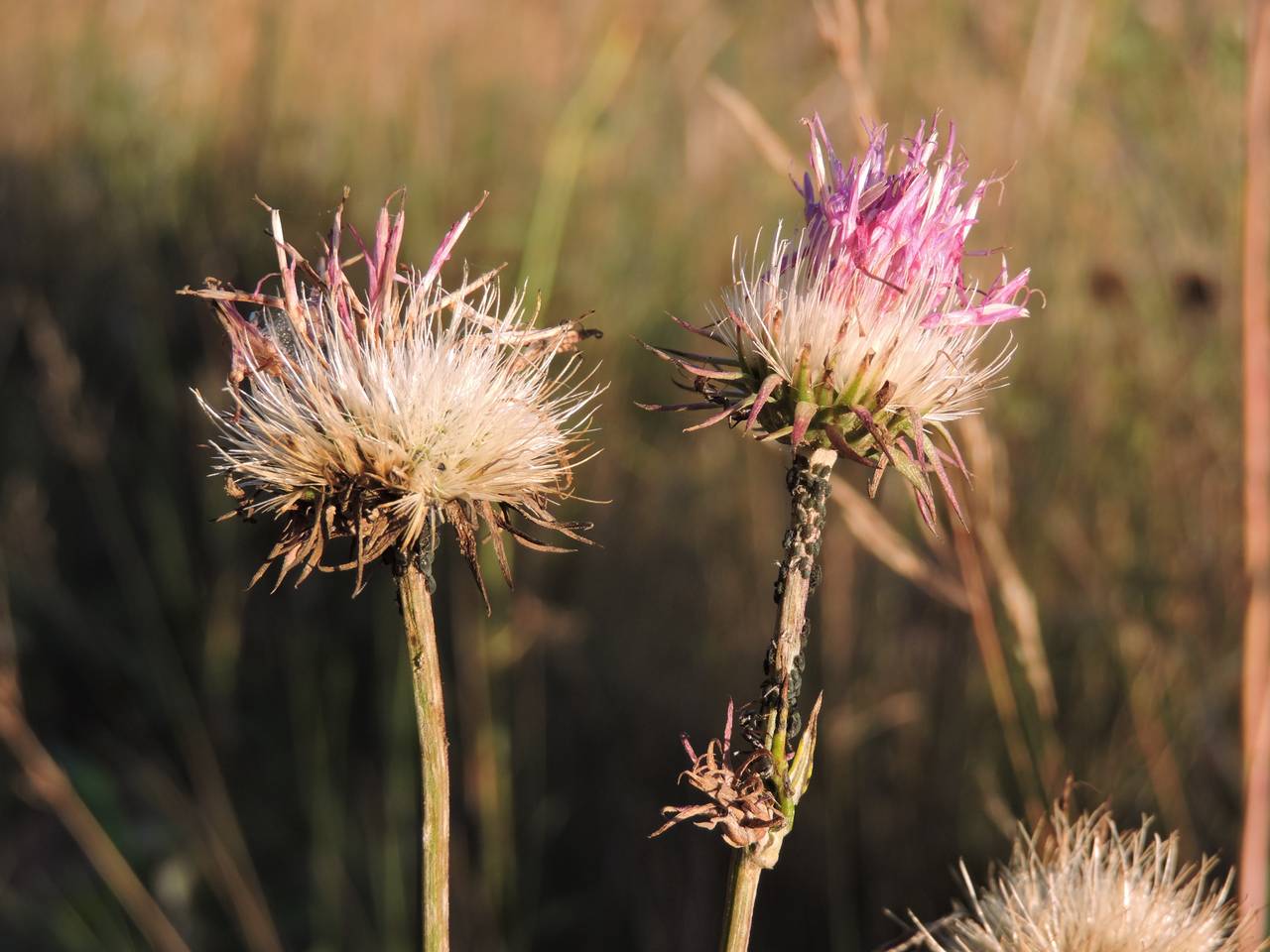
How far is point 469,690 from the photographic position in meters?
3.40

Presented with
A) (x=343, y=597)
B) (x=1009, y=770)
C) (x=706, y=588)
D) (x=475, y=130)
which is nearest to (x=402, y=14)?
(x=475, y=130)

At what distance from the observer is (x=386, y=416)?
1.18 metres

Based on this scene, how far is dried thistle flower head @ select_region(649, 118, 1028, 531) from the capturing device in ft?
A: 3.76

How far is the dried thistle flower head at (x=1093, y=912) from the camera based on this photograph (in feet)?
4.06

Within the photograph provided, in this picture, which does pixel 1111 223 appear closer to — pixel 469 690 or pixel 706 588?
pixel 706 588

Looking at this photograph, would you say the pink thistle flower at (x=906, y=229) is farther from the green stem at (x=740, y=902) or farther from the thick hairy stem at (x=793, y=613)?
the green stem at (x=740, y=902)

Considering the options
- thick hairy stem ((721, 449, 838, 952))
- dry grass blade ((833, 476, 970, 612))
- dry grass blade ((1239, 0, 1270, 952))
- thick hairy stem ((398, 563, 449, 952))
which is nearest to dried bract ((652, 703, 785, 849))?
thick hairy stem ((721, 449, 838, 952))

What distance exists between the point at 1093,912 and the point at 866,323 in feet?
2.18

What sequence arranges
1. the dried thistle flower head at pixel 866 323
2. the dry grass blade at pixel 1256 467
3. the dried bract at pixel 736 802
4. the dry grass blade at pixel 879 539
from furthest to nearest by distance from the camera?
the dry grass blade at pixel 879 539
the dry grass blade at pixel 1256 467
the dried thistle flower head at pixel 866 323
the dried bract at pixel 736 802

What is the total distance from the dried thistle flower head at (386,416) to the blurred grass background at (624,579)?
4.16 ft

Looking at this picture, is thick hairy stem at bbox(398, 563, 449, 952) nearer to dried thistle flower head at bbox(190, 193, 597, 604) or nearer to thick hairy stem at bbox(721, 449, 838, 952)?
dried thistle flower head at bbox(190, 193, 597, 604)

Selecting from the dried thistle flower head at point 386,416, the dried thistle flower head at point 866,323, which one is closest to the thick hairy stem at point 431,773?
the dried thistle flower head at point 386,416

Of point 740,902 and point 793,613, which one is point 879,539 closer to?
point 793,613

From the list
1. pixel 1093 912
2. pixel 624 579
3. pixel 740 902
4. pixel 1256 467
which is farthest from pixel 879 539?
pixel 624 579
